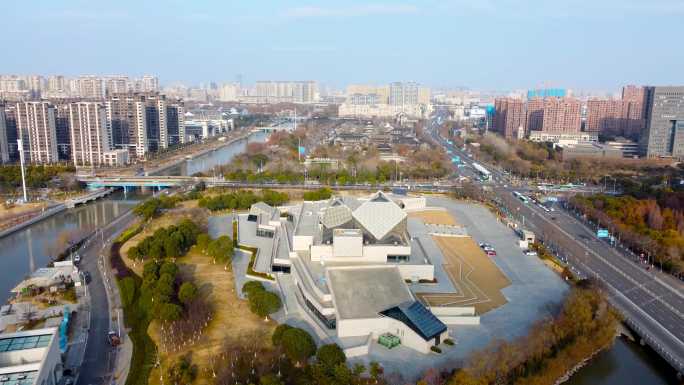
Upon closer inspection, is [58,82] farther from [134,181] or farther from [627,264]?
[627,264]

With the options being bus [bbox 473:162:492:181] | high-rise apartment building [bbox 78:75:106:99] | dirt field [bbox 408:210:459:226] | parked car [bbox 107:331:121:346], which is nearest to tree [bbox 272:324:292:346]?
parked car [bbox 107:331:121:346]

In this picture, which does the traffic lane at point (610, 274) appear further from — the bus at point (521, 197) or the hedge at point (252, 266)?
the hedge at point (252, 266)

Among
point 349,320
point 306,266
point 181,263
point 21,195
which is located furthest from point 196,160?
point 349,320

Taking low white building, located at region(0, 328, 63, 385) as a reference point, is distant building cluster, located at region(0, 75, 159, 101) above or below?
above

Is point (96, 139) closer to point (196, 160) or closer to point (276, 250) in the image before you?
point (196, 160)

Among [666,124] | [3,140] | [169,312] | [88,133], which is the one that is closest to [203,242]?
[169,312]

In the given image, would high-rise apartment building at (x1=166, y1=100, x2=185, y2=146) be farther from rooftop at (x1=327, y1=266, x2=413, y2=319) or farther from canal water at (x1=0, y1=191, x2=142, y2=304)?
rooftop at (x1=327, y1=266, x2=413, y2=319)
